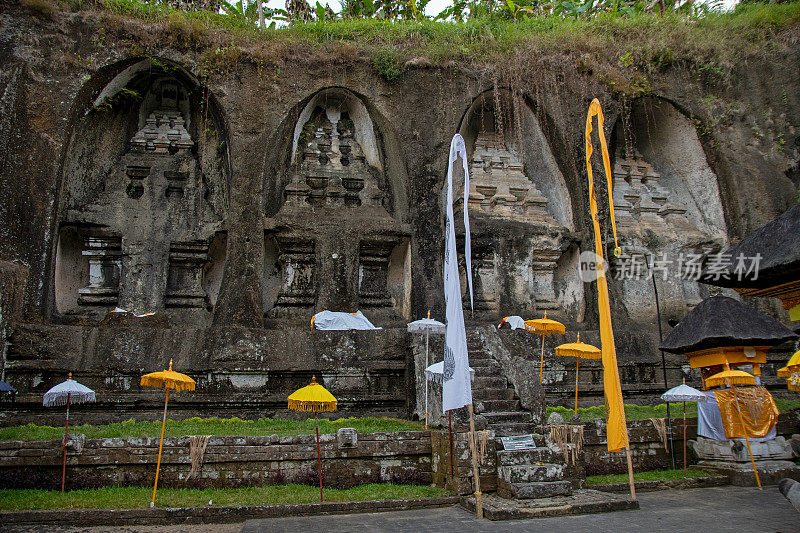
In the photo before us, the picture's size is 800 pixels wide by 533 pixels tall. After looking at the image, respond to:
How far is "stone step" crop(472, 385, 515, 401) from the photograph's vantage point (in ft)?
22.5

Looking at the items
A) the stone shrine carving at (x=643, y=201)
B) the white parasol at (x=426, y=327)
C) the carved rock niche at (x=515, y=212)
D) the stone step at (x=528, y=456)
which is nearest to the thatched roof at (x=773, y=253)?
the stone step at (x=528, y=456)

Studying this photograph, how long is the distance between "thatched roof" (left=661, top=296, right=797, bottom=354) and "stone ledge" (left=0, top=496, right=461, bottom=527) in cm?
479

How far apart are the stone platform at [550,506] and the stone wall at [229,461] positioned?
957 millimetres

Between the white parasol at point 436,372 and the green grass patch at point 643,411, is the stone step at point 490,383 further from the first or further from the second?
the green grass patch at point 643,411

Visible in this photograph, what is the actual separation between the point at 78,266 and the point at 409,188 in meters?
6.68

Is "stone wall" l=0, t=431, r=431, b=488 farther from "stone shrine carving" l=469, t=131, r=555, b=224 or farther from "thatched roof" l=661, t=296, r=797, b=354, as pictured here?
"stone shrine carving" l=469, t=131, r=555, b=224

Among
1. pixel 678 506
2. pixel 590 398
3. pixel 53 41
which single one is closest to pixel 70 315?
pixel 53 41

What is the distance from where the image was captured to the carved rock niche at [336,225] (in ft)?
35.3

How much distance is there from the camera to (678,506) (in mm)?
5797

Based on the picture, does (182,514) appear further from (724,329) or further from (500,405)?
(724,329)

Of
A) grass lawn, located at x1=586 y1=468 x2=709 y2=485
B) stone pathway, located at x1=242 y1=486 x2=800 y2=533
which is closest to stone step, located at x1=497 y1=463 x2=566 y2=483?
stone pathway, located at x1=242 y1=486 x2=800 y2=533

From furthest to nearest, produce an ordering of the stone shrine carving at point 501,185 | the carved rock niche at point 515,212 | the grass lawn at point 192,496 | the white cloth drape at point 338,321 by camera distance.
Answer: the stone shrine carving at point 501,185 < the carved rock niche at point 515,212 < the white cloth drape at point 338,321 < the grass lawn at point 192,496

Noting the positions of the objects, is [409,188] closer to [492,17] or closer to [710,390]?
[492,17]

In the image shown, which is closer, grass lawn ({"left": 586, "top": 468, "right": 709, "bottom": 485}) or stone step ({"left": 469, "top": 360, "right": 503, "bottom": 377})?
grass lawn ({"left": 586, "top": 468, "right": 709, "bottom": 485})
